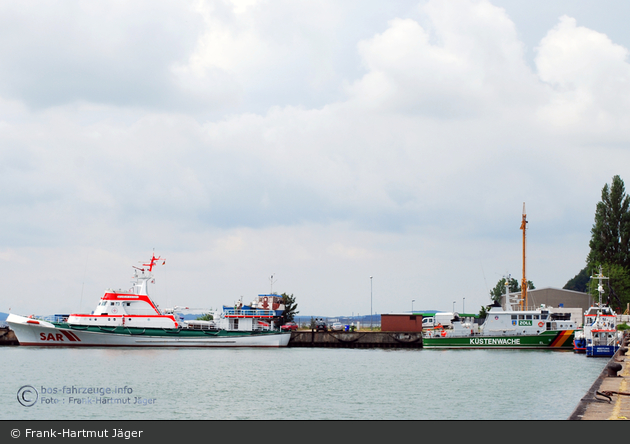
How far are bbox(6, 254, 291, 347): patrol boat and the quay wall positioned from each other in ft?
9.34

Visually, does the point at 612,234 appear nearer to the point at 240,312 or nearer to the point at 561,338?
the point at 561,338

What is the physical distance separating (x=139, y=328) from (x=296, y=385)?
34.3m

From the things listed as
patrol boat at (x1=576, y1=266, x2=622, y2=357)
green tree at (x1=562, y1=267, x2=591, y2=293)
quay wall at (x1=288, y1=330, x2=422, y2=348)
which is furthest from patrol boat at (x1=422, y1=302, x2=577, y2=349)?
green tree at (x1=562, y1=267, x2=591, y2=293)

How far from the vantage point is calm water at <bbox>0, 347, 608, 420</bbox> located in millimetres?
27467

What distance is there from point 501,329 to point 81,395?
141 ft

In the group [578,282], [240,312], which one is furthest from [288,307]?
[578,282]

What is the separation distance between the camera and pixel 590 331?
55.6 metres

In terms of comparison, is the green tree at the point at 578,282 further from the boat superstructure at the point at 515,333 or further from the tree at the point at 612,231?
the boat superstructure at the point at 515,333

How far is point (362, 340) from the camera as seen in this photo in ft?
231

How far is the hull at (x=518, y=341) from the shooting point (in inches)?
2450

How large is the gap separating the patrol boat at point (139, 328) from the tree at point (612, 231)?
4114cm

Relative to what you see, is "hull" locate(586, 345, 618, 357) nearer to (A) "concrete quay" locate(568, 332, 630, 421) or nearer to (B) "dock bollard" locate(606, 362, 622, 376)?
(B) "dock bollard" locate(606, 362, 622, 376)
